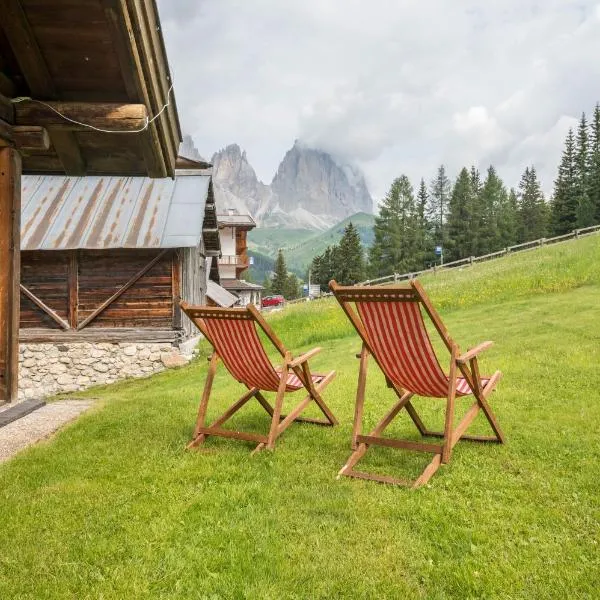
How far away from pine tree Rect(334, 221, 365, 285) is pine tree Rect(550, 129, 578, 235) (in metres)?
19.7

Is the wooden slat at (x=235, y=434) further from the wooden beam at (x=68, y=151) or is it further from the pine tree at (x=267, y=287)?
the pine tree at (x=267, y=287)

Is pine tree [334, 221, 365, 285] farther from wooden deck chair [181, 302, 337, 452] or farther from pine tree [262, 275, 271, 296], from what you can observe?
wooden deck chair [181, 302, 337, 452]

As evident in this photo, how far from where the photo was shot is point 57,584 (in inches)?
101

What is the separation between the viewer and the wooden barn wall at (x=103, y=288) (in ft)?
46.7

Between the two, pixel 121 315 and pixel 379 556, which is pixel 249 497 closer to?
pixel 379 556

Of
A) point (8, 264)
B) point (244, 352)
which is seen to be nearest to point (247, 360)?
point (244, 352)

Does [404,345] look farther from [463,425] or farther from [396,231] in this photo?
[396,231]

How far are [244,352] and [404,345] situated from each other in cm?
141

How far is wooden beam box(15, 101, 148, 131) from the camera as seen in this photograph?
19.3 ft

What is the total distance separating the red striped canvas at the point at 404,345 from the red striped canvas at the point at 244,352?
95 centimetres

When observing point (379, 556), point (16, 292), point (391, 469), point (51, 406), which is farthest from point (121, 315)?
point (379, 556)

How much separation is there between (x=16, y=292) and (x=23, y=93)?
7.53ft

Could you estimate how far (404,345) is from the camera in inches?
152

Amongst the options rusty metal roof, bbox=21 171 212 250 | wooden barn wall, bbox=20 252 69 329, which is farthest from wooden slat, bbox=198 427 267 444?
wooden barn wall, bbox=20 252 69 329
